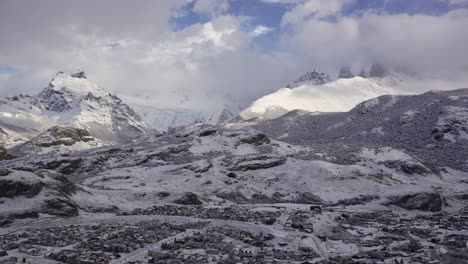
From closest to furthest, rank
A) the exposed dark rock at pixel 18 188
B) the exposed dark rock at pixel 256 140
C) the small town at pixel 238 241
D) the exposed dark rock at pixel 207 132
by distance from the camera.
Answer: the small town at pixel 238 241, the exposed dark rock at pixel 18 188, the exposed dark rock at pixel 256 140, the exposed dark rock at pixel 207 132

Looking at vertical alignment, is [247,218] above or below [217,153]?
below

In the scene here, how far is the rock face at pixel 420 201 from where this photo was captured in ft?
330

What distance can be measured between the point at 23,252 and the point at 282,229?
32.2 meters

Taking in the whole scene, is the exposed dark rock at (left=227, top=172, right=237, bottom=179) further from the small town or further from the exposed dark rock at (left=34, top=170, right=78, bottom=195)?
the exposed dark rock at (left=34, top=170, right=78, bottom=195)

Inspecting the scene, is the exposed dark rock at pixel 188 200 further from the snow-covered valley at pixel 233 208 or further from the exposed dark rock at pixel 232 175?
the exposed dark rock at pixel 232 175

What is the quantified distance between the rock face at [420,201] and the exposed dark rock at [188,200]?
3793cm

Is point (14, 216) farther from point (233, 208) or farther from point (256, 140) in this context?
point (256, 140)

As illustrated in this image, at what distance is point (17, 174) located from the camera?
78.3 meters

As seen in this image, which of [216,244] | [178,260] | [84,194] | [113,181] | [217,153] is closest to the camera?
[178,260]

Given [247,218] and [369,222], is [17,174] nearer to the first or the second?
[247,218]

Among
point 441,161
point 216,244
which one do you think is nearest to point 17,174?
point 216,244

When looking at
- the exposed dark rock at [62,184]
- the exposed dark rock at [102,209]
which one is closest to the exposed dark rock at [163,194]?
the exposed dark rock at [102,209]

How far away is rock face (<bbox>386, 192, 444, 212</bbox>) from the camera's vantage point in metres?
101

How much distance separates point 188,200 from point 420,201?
1760 inches
